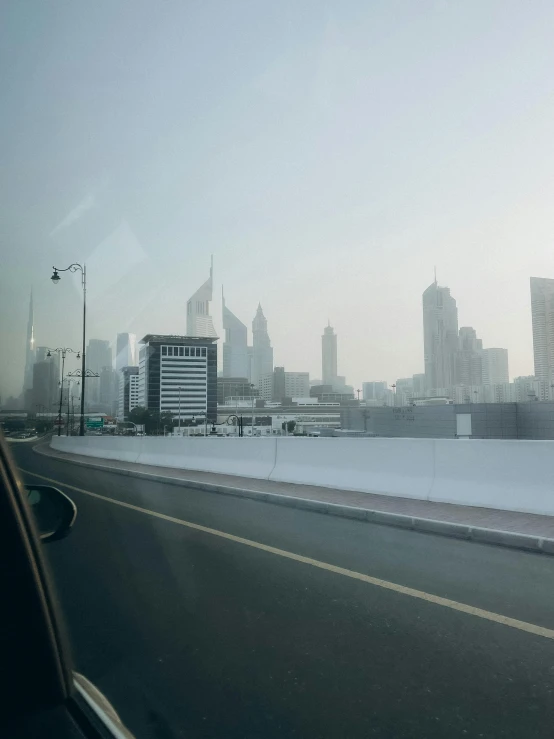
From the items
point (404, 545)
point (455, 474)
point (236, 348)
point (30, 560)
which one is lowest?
point (404, 545)

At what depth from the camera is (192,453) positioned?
59.3 feet

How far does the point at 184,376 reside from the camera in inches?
2192

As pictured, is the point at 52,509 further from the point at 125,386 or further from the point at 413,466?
the point at 125,386

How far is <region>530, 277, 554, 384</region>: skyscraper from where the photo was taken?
212 feet

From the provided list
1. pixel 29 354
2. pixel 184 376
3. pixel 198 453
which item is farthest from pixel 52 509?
pixel 184 376

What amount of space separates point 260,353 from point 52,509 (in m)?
100

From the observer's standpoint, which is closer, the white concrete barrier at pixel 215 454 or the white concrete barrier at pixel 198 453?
the white concrete barrier at pixel 215 454

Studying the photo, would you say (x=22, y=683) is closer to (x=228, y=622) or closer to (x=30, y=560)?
(x=30, y=560)

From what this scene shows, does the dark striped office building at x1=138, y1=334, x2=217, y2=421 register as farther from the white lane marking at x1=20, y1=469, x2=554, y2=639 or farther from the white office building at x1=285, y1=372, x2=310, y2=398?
the white office building at x1=285, y1=372, x2=310, y2=398

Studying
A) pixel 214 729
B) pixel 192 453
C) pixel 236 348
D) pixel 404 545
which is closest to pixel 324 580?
pixel 404 545

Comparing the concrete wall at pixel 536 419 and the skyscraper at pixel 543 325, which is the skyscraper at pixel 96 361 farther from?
the concrete wall at pixel 536 419

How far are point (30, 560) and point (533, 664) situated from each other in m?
3.36

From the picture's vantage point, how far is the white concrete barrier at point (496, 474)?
346 inches

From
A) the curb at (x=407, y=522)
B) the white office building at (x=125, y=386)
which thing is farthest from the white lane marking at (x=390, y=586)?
the white office building at (x=125, y=386)
